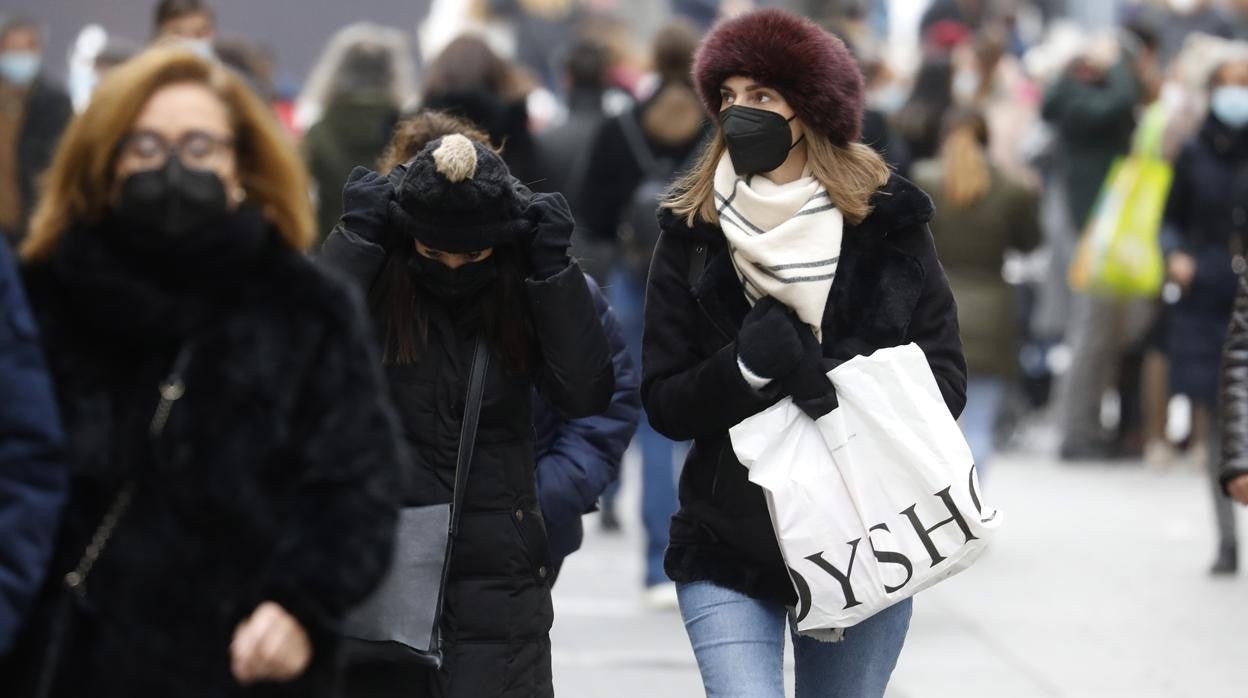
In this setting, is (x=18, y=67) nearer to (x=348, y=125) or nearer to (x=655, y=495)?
(x=348, y=125)

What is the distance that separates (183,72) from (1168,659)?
5366 mm

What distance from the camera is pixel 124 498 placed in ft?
10.9

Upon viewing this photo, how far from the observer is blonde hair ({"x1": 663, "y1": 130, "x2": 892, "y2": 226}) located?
4.50 metres

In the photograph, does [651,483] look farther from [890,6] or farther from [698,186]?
[890,6]

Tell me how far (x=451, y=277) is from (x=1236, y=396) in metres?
2.55

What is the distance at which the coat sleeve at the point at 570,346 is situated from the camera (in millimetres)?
4461

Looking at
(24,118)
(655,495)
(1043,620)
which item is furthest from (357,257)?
(24,118)

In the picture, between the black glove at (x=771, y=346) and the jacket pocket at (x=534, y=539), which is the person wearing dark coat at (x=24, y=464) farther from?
the black glove at (x=771, y=346)

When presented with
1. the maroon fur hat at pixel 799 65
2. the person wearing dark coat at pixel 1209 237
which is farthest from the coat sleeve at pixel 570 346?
the person wearing dark coat at pixel 1209 237

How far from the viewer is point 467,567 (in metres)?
4.45

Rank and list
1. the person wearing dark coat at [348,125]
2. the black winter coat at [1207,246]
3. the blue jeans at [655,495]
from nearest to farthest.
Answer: the blue jeans at [655,495], the person wearing dark coat at [348,125], the black winter coat at [1207,246]

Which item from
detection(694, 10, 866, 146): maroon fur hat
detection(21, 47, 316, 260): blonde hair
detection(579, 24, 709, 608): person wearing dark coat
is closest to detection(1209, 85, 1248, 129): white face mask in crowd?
detection(579, 24, 709, 608): person wearing dark coat

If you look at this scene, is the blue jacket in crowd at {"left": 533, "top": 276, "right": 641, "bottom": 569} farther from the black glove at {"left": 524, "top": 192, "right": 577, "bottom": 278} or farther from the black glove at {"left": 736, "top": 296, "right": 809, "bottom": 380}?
the black glove at {"left": 736, "top": 296, "right": 809, "bottom": 380}

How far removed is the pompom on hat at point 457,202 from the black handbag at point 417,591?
→ 32 cm
